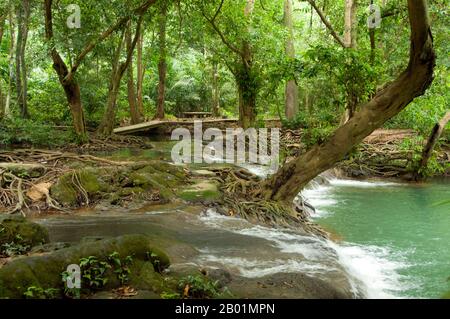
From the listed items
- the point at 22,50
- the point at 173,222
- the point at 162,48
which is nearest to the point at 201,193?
the point at 173,222

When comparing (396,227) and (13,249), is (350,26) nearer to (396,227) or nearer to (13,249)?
(396,227)

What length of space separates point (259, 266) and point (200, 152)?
9006mm

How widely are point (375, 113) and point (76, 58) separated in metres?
8.59

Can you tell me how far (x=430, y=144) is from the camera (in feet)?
45.3

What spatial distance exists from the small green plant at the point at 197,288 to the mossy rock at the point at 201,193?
4.53 m

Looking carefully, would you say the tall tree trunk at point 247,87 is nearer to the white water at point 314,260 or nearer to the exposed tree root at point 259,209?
the exposed tree root at point 259,209

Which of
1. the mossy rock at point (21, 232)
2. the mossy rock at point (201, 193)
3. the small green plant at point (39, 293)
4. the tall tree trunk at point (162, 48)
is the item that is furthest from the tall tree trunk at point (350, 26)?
the small green plant at point (39, 293)

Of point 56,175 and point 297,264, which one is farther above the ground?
point 56,175

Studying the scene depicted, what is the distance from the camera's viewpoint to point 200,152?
14.7m

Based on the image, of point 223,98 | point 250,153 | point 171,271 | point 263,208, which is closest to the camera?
point 171,271

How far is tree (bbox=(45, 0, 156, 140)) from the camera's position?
12.0 m

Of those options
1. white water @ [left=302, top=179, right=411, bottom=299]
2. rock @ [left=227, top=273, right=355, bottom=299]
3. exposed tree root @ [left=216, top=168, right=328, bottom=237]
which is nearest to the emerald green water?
white water @ [left=302, top=179, right=411, bottom=299]

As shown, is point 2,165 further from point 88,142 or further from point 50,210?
point 88,142

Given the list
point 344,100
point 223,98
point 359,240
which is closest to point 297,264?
point 359,240
